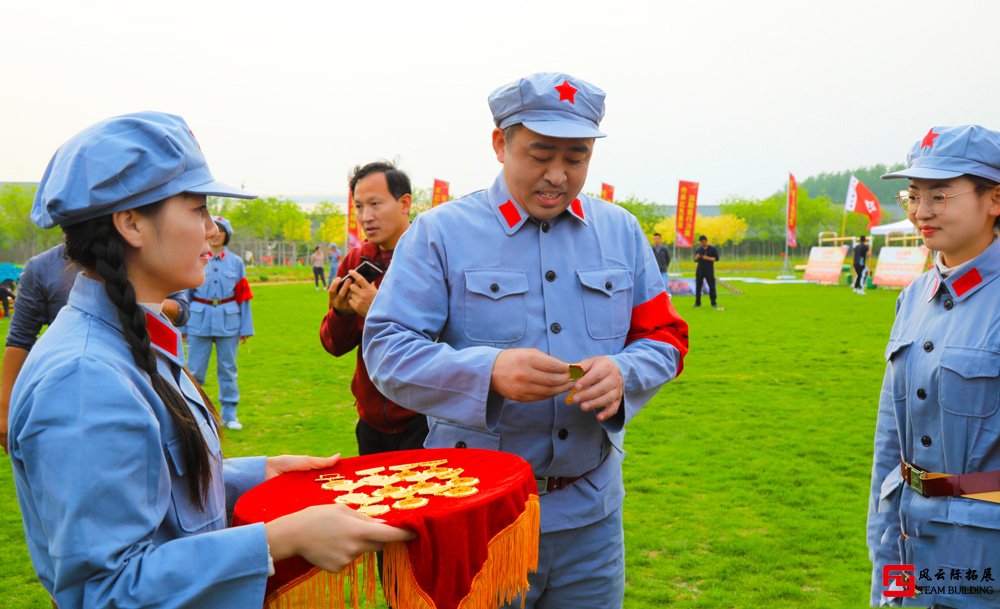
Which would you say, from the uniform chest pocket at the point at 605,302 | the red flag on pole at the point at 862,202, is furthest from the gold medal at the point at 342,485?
the red flag on pole at the point at 862,202

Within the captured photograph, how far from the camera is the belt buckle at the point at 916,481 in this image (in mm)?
2646

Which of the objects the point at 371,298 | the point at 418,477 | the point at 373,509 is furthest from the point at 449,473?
the point at 371,298

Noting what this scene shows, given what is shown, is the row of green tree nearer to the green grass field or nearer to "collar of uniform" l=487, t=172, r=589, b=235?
the green grass field

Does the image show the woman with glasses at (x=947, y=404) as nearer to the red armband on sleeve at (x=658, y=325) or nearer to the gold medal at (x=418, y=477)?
the red armband on sleeve at (x=658, y=325)

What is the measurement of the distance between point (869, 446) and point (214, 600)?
22.4 ft

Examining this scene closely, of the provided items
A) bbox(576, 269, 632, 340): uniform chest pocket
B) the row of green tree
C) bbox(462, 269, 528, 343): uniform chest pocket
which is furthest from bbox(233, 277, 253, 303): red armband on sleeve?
the row of green tree

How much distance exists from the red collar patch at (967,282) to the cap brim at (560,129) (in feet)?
4.88

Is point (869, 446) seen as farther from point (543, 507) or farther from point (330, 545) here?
point (330, 545)

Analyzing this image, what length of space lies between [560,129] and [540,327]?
636 millimetres

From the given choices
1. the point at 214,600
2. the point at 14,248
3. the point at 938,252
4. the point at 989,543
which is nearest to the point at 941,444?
the point at 989,543

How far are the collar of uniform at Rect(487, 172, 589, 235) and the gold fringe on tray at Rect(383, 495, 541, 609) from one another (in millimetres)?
1001

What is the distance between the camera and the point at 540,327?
2465 mm

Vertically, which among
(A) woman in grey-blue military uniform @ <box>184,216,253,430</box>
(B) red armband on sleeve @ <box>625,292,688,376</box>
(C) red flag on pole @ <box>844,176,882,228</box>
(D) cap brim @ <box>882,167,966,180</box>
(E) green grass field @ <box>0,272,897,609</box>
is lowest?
(E) green grass field @ <box>0,272,897,609</box>

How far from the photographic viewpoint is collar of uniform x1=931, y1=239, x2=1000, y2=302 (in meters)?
2.70
